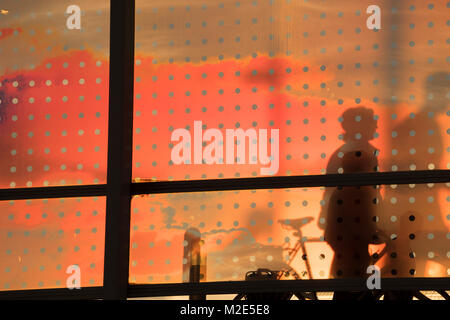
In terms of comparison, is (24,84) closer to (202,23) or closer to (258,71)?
(202,23)

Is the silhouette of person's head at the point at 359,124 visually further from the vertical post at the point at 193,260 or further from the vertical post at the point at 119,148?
the vertical post at the point at 119,148

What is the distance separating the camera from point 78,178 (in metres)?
4.77

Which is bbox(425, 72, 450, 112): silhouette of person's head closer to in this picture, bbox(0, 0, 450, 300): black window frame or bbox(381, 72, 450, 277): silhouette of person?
bbox(381, 72, 450, 277): silhouette of person

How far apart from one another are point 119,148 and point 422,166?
6.43ft

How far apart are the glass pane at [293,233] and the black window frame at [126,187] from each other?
5 cm

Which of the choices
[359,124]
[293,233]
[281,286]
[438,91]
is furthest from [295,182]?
[438,91]

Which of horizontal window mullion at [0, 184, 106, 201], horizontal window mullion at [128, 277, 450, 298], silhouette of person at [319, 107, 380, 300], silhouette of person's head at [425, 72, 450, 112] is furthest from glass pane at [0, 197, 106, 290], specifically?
silhouette of person's head at [425, 72, 450, 112]

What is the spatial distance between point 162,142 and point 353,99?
129 centimetres

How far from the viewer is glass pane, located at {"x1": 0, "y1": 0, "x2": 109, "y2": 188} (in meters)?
4.78

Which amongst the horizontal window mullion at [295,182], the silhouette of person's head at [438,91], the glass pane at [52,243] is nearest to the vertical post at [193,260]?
the horizontal window mullion at [295,182]

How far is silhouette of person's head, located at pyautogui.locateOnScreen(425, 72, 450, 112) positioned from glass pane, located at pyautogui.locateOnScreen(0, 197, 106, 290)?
224cm

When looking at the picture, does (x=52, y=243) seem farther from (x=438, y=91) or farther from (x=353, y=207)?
(x=438, y=91)

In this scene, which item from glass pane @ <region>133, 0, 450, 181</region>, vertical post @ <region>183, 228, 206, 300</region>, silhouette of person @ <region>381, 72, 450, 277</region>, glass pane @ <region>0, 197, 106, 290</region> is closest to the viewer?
silhouette of person @ <region>381, 72, 450, 277</region>

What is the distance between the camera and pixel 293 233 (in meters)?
4.37
